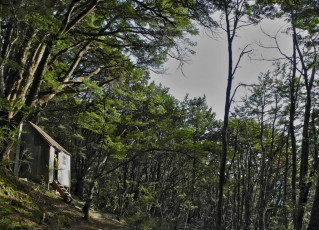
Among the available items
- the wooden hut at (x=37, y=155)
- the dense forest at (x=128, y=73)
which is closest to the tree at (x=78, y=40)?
the dense forest at (x=128, y=73)

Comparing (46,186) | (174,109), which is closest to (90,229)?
(46,186)

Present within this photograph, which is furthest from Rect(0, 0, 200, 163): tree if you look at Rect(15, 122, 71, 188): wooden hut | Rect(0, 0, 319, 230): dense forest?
Rect(15, 122, 71, 188): wooden hut

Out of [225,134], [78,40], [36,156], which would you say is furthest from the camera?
[36,156]

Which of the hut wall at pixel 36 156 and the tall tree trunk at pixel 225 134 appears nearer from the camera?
the tall tree trunk at pixel 225 134

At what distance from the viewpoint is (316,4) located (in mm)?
8625

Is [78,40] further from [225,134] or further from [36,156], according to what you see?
[36,156]

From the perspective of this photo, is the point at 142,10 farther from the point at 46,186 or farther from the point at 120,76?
the point at 46,186

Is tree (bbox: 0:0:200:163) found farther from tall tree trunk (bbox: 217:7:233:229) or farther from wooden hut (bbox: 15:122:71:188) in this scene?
wooden hut (bbox: 15:122:71:188)

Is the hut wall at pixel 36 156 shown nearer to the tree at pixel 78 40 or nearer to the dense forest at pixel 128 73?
the dense forest at pixel 128 73

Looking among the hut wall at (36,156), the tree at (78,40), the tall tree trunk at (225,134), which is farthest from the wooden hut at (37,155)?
the tall tree trunk at (225,134)

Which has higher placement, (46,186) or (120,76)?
(120,76)

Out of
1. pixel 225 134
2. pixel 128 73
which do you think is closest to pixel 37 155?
pixel 128 73

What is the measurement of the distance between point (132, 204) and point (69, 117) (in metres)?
7.85

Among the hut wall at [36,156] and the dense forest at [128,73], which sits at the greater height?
the dense forest at [128,73]
